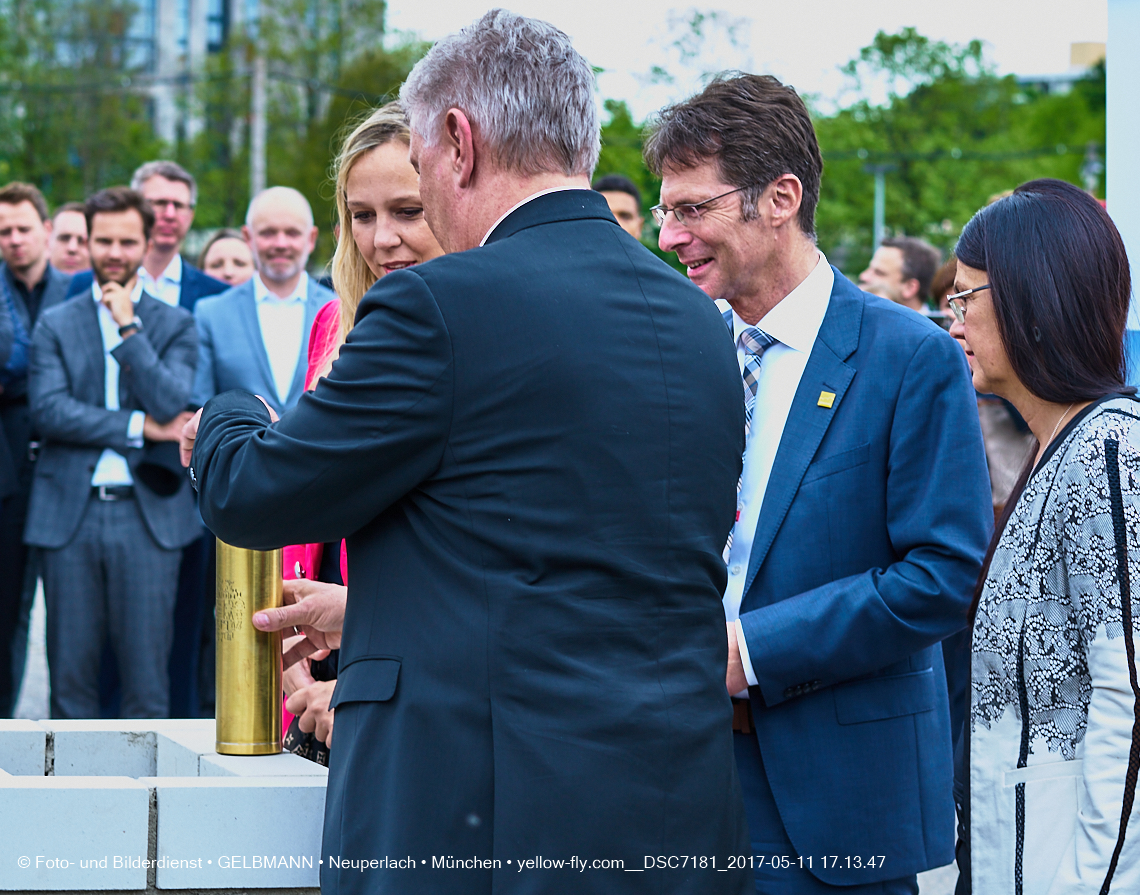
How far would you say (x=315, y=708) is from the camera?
258 cm

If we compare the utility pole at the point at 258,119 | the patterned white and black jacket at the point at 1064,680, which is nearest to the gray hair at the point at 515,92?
the patterned white and black jacket at the point at 1064,680

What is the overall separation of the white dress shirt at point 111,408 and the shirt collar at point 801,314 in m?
3.98

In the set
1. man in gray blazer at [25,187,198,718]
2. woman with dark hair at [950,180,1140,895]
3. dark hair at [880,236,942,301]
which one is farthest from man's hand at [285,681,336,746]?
dark hair at [880,236,942,301]

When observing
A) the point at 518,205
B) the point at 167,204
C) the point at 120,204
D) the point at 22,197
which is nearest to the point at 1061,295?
the point at 518,205

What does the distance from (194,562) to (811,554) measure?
4.49 meters

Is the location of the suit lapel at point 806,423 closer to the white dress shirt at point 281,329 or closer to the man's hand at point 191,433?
the man's hand at point 191,433

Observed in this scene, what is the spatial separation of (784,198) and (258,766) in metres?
1.47

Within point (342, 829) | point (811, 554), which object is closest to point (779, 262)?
point (811, 554)

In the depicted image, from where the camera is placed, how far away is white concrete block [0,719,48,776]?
8.38ft

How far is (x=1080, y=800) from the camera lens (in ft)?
6.84

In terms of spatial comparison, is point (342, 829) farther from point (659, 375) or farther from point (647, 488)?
point (659, 375)

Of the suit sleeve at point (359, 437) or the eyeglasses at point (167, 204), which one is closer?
the suit sleeve at point (359, 437)

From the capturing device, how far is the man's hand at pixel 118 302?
6.09 metres

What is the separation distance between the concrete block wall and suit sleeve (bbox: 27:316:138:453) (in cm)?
398
